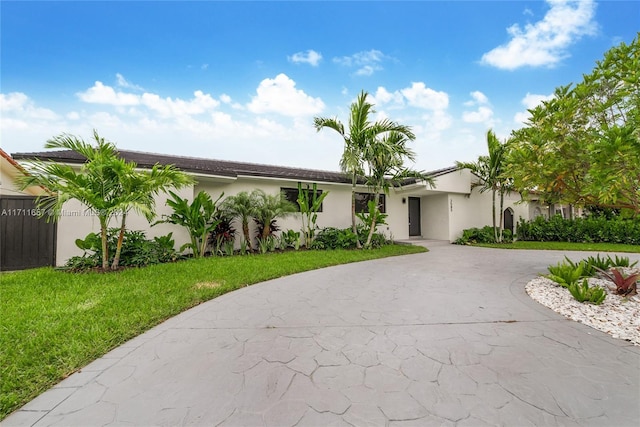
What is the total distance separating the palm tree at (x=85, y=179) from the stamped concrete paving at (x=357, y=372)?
382 centimetres

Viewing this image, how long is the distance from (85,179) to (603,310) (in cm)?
1036

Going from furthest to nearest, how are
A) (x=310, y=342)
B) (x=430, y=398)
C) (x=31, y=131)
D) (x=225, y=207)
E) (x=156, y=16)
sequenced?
(x=225, y=207)
(x=31, y=131)
(x=156, y=16)
(x=310, y=342)
(x=430, y=398)

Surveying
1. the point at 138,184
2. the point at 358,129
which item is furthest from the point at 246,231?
the point at 358,129

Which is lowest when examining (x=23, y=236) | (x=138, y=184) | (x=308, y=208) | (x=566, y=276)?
(x=566, y=276)

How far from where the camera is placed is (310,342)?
2.96 m

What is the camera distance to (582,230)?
1378 centimetres

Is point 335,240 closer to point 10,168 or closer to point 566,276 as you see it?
point 566,276

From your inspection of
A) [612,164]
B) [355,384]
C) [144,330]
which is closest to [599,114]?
[612,164]

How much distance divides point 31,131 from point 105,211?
19.5 ft

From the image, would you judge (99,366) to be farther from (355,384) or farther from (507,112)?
(507,112)

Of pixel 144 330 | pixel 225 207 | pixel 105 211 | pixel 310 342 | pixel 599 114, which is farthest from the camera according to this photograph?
pixel 225 207

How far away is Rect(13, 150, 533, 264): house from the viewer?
7508 mm

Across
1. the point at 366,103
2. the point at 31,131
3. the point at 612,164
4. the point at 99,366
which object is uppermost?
the point at 366,103

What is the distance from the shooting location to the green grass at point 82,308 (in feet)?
7.75
